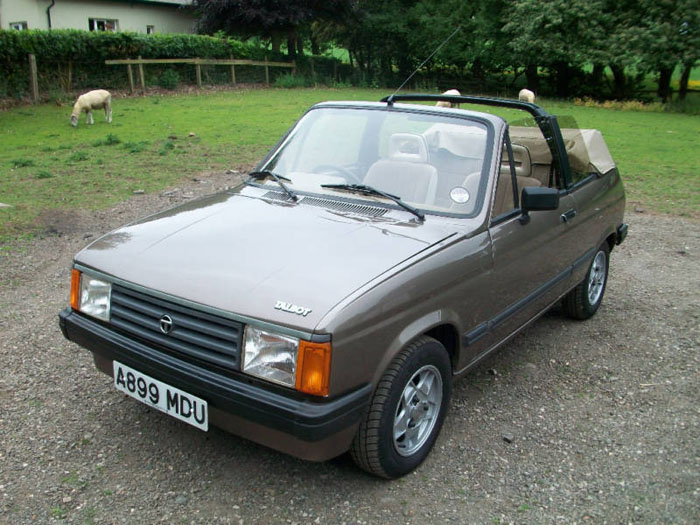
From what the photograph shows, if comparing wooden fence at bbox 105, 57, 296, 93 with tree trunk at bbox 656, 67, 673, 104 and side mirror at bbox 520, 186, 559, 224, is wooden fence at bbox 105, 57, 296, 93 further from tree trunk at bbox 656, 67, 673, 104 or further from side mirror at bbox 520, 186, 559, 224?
side mirror at bbox 520, 186, 559, 224

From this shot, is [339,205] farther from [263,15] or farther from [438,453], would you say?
[263,15]

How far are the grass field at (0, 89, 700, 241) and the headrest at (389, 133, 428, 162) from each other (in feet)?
16.4

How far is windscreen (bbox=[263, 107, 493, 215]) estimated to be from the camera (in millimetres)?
3684

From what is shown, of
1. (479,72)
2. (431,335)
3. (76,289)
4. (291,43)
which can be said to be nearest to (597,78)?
(479,72)

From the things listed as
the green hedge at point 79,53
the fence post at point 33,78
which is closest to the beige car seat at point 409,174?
the green hedge at point 79,53

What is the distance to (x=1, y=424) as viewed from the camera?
3.46 metres

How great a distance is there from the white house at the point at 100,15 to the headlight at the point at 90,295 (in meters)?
27.4

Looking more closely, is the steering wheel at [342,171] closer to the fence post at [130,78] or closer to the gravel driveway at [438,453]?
the gravel driveway at [438,453]

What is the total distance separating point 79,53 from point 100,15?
9.33m

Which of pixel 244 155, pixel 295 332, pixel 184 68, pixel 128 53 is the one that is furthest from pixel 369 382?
pixel 184 68

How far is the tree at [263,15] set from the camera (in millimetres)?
33344

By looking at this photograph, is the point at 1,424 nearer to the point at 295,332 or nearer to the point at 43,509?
the point at 43,509

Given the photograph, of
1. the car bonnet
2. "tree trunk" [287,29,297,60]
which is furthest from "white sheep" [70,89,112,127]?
"tree trunk" [287,29,297,60]

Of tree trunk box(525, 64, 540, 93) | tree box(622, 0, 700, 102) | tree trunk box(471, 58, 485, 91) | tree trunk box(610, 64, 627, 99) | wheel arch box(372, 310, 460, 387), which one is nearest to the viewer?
wheel arch box(372, 310, 460, 387)
